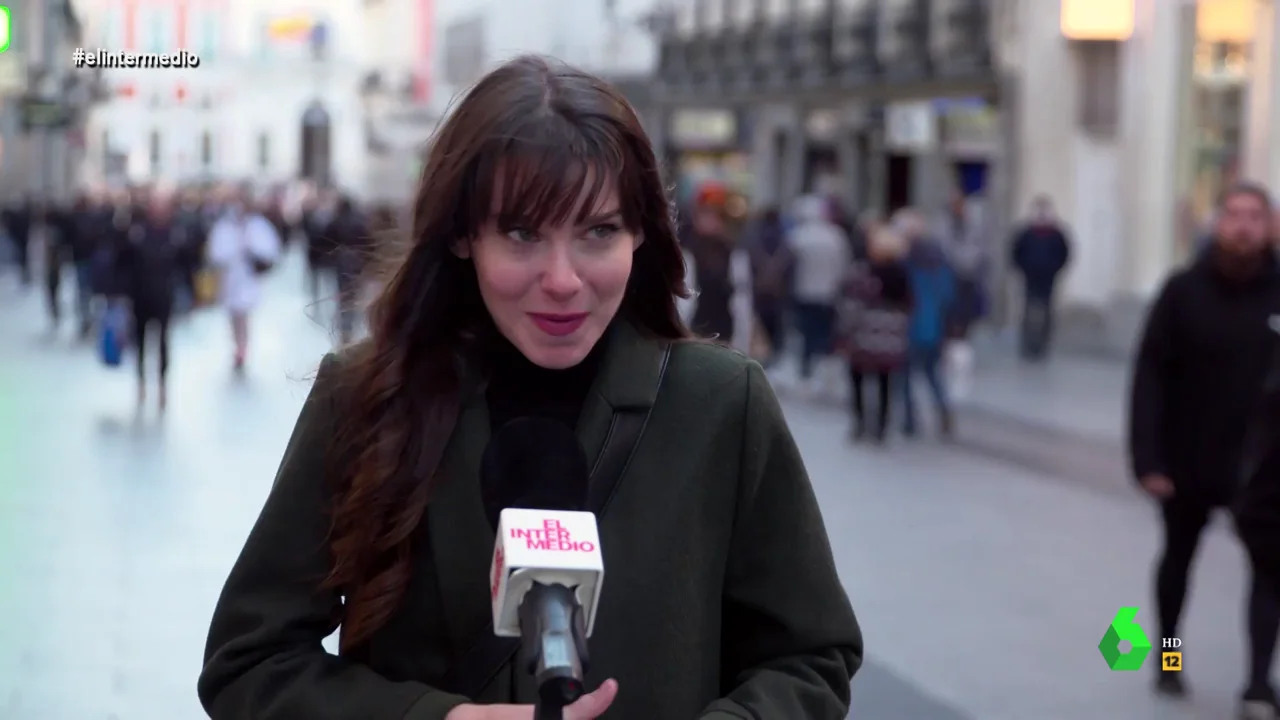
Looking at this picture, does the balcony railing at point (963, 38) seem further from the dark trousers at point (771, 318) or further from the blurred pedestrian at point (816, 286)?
the blurred pedestrian at point (816, 286)

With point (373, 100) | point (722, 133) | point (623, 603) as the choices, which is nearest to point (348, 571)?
point (623, 603)

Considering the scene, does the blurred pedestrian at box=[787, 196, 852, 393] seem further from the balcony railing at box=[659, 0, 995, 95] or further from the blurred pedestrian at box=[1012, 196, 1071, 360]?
the balcony railing at box=[659, 0, 995, 95]

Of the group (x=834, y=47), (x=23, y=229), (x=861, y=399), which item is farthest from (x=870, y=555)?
(x=23, y=229)

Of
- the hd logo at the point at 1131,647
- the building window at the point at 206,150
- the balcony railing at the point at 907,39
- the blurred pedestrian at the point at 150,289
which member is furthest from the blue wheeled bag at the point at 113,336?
the building window at the point at 206,150

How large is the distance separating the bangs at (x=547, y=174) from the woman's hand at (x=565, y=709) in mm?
515

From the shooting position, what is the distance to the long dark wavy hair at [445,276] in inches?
95.2

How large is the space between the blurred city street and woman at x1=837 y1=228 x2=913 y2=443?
1.45 ft

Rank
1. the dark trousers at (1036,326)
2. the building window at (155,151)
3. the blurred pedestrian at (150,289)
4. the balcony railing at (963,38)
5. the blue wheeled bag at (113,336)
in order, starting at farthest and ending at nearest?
the building window at (155,151), the balcony railing at (963,38), the dark trousers at (1036,326), the blue wheeled bag at (113,336), the blurred pedestrian at (150,289)

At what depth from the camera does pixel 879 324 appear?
16406 millimetres

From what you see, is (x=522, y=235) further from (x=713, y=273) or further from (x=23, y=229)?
(x=23, y=229)

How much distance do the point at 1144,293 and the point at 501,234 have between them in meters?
23.5

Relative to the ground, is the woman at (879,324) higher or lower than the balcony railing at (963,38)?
lower

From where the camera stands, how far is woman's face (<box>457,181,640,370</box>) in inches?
94.9

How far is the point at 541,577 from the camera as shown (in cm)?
201
